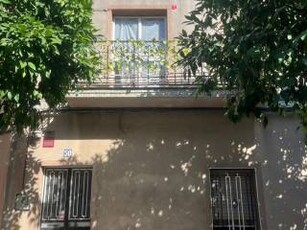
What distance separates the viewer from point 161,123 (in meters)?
8.89

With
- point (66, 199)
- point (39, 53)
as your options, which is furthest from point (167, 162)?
point (39, 53)

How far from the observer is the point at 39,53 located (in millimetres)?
5750

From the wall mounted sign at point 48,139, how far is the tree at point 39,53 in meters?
1.85

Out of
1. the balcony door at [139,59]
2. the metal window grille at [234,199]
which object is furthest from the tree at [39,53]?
the metal window grille at [234,199]

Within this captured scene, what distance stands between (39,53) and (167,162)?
3.81m

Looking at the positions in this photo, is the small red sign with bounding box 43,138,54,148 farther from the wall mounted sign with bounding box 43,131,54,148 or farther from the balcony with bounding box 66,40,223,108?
the balcony with bounding box 66,40,223,108

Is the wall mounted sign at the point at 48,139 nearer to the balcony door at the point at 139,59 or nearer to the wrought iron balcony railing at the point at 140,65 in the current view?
the wrought iron balcony railing at the point at 140,65

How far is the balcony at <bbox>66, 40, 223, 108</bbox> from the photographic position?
8.43m

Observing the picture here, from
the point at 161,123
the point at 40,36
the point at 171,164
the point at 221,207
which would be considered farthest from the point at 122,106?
the point at 40,36

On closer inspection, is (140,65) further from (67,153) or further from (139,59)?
(67,153)

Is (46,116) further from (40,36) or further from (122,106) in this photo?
(40,36)

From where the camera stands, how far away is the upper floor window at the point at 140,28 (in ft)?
32.3

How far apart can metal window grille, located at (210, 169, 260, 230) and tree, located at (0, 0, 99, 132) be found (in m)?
3.47

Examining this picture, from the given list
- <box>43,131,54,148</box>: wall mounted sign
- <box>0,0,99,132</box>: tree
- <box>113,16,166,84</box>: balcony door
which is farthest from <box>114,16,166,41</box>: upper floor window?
<box>0,0,99,132</box>: tree
